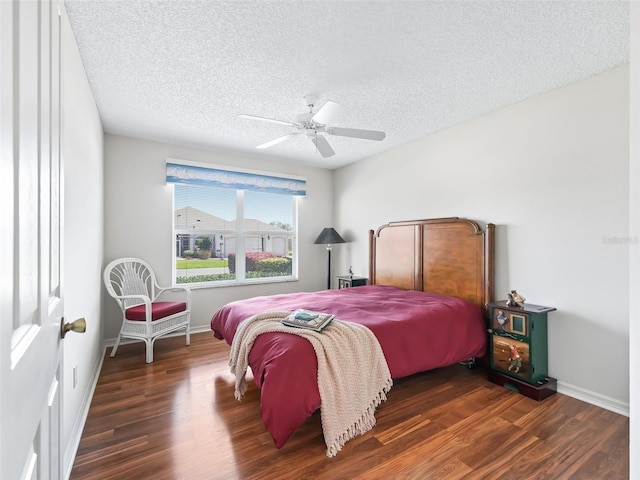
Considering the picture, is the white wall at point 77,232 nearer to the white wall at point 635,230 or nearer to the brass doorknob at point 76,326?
the brass doorknob at point 76,326

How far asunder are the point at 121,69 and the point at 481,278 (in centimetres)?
359

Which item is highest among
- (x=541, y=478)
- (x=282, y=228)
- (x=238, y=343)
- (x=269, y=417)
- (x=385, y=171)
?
(x=385, y=171)

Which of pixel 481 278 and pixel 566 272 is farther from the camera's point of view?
pixel 481 278

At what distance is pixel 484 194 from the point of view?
3.22m

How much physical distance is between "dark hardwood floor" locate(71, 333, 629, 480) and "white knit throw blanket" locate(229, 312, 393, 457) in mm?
115

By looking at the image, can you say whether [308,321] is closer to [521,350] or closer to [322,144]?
[322,144]

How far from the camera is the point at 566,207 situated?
2604 mm

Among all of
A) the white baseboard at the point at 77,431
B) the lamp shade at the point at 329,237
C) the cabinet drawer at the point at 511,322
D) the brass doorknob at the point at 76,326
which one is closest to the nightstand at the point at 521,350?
the cabinet drawer at the point at 511,322

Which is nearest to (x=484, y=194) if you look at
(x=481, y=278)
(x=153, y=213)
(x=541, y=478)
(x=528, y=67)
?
(x=481, y=278)

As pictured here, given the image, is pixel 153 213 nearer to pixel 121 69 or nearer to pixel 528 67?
pixel 121 69

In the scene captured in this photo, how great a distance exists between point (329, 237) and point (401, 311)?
7.61 feet

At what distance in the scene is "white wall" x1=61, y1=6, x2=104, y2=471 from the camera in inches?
69.4

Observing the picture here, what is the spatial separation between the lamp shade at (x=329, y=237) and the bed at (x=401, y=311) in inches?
27.7

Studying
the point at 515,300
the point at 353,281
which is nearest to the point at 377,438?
the point at 515,300
